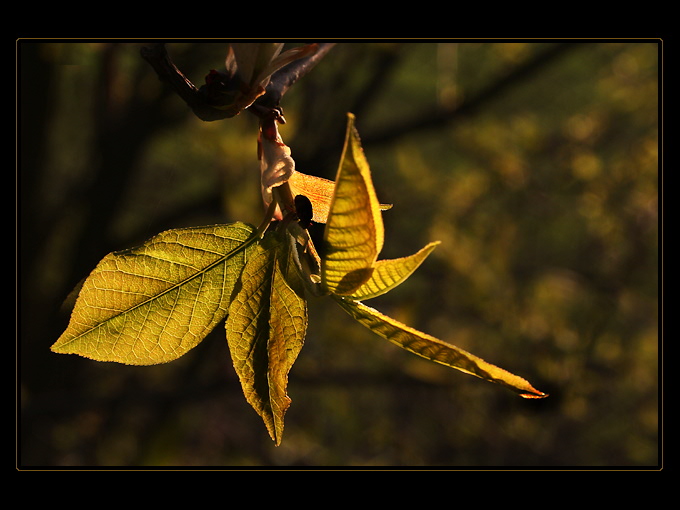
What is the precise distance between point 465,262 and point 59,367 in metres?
1.49

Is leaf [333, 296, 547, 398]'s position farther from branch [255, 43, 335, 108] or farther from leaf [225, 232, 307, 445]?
branch [255, 43, 335, 108]

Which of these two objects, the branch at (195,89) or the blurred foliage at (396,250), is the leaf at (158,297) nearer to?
the branch at (195,89)

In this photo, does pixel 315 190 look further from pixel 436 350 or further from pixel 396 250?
pixel 396 250

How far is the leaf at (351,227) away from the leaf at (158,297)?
0.09 meters

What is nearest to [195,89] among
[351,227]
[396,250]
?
[351,227]

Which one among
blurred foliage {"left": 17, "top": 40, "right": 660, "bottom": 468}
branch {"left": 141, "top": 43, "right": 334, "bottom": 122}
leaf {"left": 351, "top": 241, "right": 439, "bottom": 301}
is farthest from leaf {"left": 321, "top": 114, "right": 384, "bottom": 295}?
blurred foliage {"left": 17, "top": 40, "right": 660, "bottom": 468}

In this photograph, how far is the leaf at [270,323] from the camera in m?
0.54

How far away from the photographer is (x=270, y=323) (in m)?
0.55

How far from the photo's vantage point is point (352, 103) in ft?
8.00

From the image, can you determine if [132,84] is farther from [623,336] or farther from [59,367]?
[623,336]

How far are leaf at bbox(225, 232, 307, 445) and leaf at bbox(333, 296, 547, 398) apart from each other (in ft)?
0.13

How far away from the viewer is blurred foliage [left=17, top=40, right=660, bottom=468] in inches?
85.4

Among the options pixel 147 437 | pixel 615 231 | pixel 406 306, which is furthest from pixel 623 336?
pixel 147 437

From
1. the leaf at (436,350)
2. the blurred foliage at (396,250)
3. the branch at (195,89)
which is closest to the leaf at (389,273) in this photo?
the leaf at (436,350)
